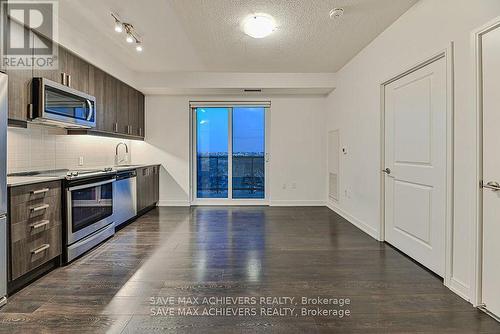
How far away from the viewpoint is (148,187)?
211 inches

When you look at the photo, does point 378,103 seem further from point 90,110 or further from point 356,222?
point 90,110

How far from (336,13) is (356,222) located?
116 inches

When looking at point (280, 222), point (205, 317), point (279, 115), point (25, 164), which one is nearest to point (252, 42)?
point (279, 115)

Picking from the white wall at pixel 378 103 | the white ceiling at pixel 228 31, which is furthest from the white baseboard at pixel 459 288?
the white ceiling at pixel 228 31

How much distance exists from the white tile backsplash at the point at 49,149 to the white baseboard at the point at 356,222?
13.9 ft

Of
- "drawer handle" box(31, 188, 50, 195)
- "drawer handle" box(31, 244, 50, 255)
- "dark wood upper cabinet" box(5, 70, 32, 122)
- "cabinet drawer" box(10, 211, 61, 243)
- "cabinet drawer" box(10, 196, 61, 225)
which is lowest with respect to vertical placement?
"drawer handle" box(31, 244, 50, 255)

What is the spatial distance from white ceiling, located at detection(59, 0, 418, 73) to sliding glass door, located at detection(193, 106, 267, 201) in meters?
1.39

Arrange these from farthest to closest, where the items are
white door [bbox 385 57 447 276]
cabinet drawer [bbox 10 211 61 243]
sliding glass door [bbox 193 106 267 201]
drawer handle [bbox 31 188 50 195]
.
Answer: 1. sliding glass door [bbox 193 106 267 201]
2. white door [bbox 385 57 447 276]
3. drawer handle [bbox 31 188 50 195]
4. cabinet drawer [bbox 10 211 61 243]

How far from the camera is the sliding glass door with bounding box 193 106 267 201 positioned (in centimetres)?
625

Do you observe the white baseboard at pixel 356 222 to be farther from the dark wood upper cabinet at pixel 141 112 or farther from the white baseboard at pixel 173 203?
the dark wood upper cabinet at pixel 141 112

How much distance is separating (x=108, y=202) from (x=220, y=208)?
251cm

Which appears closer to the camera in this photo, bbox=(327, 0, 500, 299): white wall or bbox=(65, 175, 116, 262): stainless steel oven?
bbox=(327, 0, 500, 299): white wall

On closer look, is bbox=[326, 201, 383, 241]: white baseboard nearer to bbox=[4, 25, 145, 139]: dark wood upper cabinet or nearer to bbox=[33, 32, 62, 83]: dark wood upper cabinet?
bbox=[4, 25, 145, 139]: dark wood upper cabinet

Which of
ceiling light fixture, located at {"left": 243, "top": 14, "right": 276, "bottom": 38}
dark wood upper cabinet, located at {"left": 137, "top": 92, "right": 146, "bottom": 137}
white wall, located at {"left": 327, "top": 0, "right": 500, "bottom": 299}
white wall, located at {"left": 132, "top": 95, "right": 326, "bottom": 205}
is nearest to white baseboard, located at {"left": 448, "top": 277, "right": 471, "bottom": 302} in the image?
white wall, located at {"left": 327, "top": 0, "right": 500, "bottom": 299}
